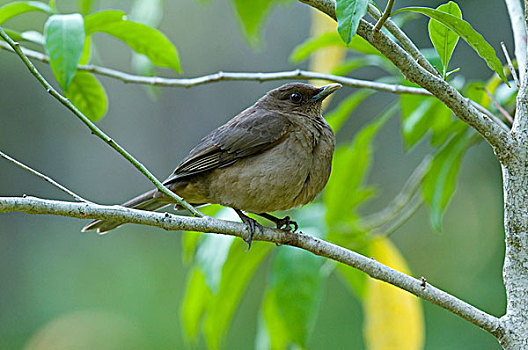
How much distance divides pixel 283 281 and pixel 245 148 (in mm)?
688

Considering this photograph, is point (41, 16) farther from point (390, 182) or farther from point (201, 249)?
point (201, 249)

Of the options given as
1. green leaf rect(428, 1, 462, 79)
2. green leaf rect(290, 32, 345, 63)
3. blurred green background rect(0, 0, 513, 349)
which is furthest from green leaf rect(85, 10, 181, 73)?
blurred green background rect(0, 0, 513, 349)

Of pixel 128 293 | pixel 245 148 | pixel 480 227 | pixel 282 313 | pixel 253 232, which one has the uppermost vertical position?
pixel 480 227

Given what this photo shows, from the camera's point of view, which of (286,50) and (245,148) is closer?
(245,148)

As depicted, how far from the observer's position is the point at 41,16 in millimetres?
9016

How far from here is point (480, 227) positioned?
6781 millimetres

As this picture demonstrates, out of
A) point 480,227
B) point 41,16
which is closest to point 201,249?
point 480,227

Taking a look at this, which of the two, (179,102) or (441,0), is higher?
(179,102)

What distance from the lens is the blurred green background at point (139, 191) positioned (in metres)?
7.05

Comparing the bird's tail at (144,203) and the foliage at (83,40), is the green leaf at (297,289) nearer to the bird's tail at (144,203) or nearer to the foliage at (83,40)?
the bird's tail at (144,203)

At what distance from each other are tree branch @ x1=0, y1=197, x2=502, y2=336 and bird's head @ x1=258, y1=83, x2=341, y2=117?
1198 millimetres

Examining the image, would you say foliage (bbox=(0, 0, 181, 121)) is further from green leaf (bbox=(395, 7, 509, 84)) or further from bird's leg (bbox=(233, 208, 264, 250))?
green leaf (bbox=(395, 7, 509, 84))

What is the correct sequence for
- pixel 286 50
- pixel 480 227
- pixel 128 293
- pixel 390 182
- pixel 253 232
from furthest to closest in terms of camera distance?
pixel 286 50 < pixel 128 293 < pixel 390 182 < pixel 480 227 < pixel 253 232

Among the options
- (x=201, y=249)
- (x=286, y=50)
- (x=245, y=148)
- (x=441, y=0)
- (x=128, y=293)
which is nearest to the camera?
(x=201, y=249)
